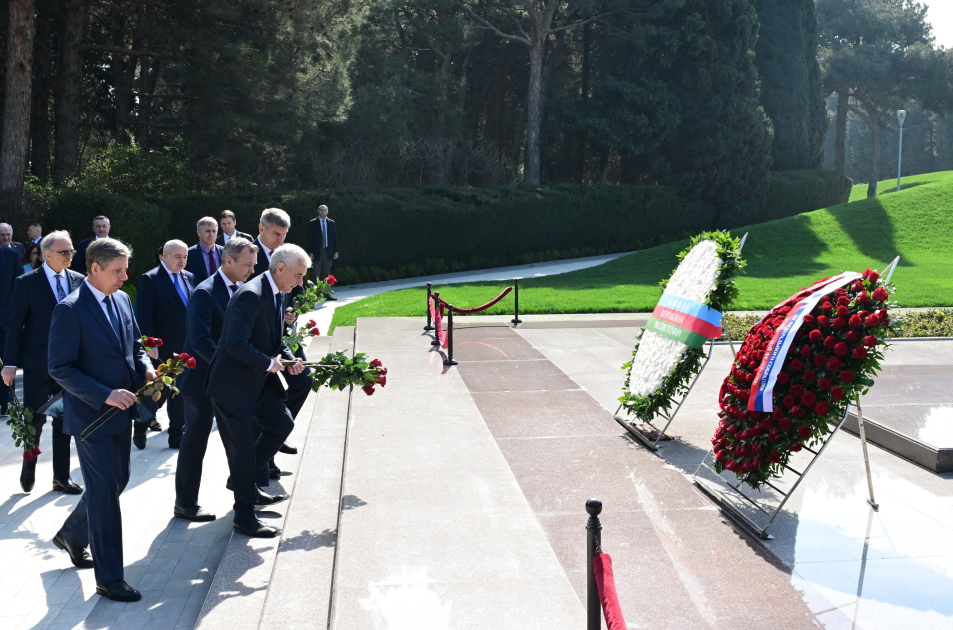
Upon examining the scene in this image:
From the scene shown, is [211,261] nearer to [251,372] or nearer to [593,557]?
[251,372]

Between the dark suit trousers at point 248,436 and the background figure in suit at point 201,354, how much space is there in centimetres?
41

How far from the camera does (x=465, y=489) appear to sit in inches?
234

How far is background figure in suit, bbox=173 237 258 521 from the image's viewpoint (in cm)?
567

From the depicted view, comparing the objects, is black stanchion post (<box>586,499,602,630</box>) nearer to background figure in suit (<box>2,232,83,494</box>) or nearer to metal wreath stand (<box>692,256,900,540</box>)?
metal wreath stand (<box>692,256,900,540</box>)

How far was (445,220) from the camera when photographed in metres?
26.1

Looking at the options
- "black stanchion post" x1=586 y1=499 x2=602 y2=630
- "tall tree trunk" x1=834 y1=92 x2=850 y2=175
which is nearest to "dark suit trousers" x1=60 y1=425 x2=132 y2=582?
"black stanchion post" x1=586 y1=499 x2=602 y2=630

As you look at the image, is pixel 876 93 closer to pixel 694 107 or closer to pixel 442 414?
pixel 694 107

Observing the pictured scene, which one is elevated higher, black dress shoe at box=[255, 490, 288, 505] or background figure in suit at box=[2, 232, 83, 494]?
background figure in suit at box=[2, 232, 83, 494]

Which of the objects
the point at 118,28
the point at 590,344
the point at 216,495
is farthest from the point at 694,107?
the point at 216,495

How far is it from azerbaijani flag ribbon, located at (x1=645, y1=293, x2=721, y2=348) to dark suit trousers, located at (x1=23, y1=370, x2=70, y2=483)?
16.3ft

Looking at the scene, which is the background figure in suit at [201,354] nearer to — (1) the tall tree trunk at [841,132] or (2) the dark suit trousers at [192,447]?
(2) the dark suit trousers at [192,447]

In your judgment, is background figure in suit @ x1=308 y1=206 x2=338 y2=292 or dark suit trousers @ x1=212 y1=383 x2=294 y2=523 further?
background figure in suit @ x1=308 y1=206 x2=338 y2=292

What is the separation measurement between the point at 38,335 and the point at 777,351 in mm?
5584

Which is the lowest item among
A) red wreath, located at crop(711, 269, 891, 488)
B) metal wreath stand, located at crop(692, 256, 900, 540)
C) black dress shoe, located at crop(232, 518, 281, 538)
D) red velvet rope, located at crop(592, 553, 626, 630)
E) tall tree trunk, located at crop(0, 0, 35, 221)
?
black dress shoe, located at crop(232, 518, 281, 538)
